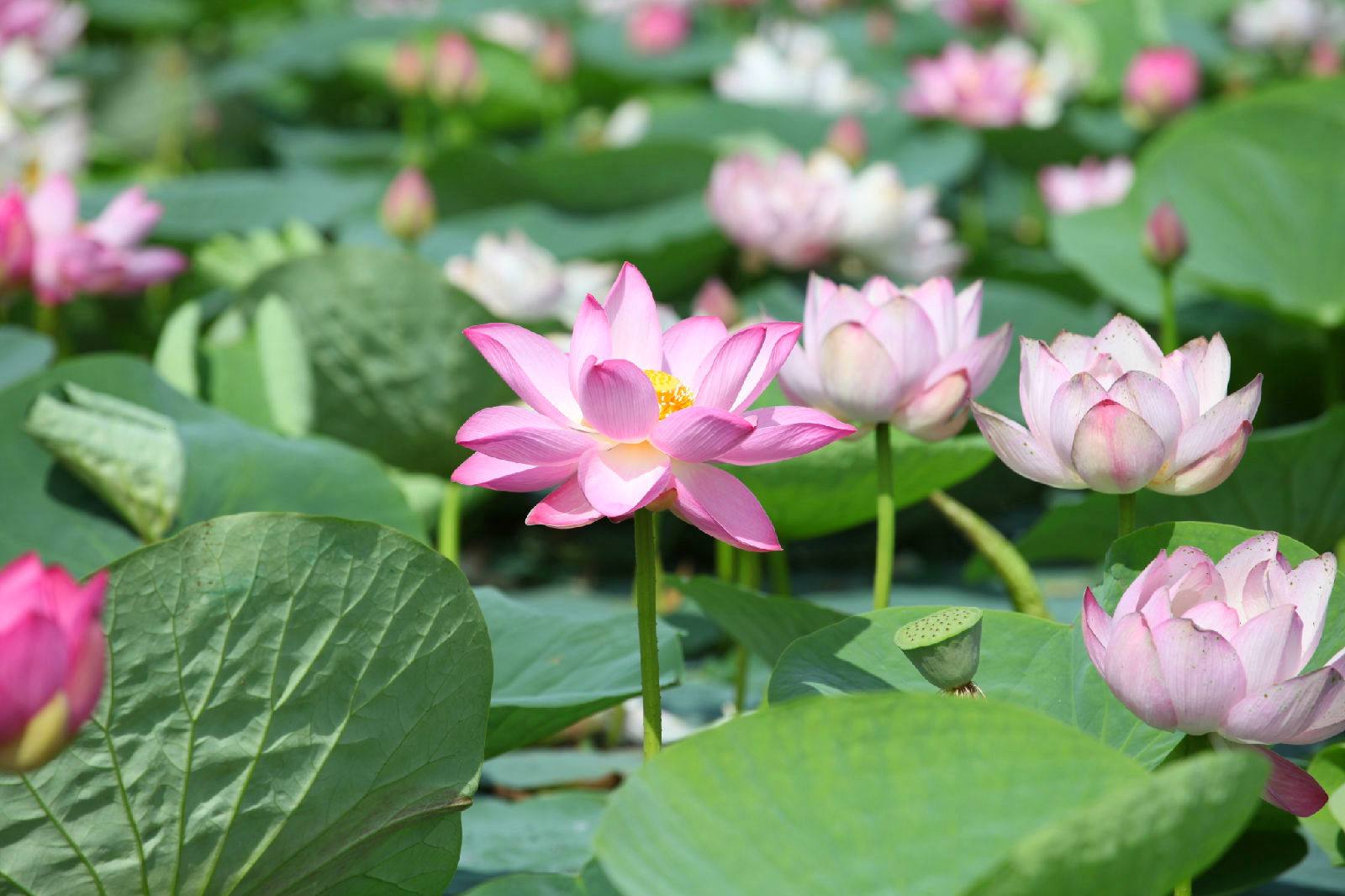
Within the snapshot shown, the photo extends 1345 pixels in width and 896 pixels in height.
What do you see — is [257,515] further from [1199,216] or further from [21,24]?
[21,24]

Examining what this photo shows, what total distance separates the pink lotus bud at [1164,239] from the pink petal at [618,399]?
3.29 feet

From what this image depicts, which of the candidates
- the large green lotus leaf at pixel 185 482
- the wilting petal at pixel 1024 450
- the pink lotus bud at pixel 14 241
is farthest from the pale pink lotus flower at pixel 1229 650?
the pink lotus bud at pixel 14 241

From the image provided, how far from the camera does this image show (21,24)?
122 inches

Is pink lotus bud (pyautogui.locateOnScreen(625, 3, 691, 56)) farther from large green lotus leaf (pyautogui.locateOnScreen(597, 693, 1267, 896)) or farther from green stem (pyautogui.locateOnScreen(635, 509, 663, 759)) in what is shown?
large green lotus leaf (pyautogui.locateOnScreen(597, 693, 1267, 896))

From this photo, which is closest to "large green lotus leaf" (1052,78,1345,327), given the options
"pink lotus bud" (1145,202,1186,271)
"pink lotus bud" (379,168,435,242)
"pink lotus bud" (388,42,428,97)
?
"pink lotus bud" (1145,202,1186,271)

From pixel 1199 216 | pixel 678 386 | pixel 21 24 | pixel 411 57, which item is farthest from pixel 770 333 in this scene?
pixel 21 24

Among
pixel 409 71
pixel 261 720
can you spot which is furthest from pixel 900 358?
pixel 409 71

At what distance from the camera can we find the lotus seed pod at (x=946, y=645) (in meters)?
0.73

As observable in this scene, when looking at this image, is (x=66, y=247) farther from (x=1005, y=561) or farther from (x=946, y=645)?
(x=946, y=645)

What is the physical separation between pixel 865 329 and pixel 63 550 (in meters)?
0.68

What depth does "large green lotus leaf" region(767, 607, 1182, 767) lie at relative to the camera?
0.82 meters

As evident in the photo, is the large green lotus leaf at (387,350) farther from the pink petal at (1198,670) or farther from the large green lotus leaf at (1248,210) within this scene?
the pink petal at (1198,670)

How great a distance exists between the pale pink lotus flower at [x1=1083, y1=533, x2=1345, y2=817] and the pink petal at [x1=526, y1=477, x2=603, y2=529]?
0.26 meters

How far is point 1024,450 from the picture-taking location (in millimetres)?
856
